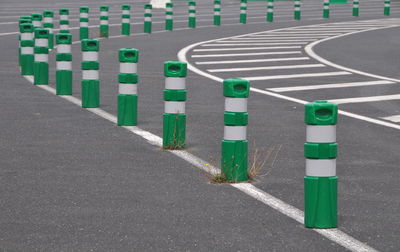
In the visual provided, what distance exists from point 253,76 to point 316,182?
11.9 m

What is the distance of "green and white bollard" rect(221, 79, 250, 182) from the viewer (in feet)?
27.9

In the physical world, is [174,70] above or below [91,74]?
above

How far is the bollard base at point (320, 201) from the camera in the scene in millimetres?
7043

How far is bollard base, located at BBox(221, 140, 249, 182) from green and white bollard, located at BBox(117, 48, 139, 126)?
3.48 m

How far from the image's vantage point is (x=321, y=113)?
23.2 ft

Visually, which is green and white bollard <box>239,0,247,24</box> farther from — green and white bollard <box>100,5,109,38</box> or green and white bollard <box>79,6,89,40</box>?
green and white bollard <box>79,6,89,40</box>

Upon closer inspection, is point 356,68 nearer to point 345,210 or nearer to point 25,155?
point 25,155

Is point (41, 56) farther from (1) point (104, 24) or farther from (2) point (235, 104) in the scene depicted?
(1) point (104, 24)

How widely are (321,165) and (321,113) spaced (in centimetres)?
35

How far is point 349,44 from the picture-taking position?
26.6 m

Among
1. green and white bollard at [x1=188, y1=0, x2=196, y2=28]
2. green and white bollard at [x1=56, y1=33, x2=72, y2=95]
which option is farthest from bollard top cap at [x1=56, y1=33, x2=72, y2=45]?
green and white bollard at [x1=188, y1=0, x2=196, y2=28]

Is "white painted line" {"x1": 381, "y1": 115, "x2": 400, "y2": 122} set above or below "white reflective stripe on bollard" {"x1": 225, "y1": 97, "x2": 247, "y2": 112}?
below

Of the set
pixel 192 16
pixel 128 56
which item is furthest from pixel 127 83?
pixel 192 16

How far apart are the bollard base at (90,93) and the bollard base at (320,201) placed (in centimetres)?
685
